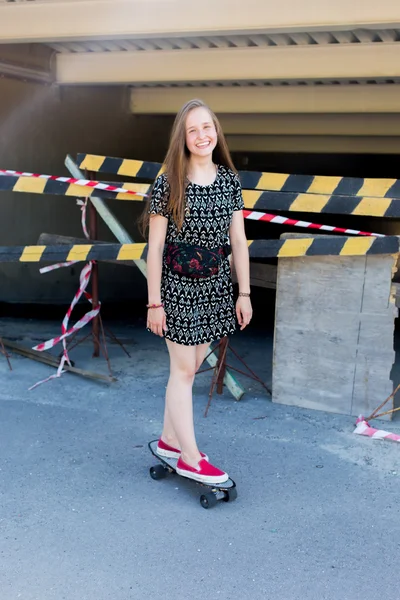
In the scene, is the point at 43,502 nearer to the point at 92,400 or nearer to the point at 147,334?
the point at 92,400

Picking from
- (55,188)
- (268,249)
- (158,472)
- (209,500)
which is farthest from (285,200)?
(209,500)

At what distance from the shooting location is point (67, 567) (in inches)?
122

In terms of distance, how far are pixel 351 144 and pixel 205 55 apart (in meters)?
3.77

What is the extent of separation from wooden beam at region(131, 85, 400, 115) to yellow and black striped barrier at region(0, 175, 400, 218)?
118 inches

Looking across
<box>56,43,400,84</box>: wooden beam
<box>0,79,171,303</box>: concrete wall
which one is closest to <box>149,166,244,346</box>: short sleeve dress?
<box>56,43,400,84</box>: wooden beam

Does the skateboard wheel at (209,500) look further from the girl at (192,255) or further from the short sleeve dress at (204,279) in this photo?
the short sleeve dress at (204,279)

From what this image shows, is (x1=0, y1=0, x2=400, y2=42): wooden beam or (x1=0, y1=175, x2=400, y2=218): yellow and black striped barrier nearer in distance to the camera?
(x1=0, y1=175, x2=400, y2=218): yellow and black striped barrier

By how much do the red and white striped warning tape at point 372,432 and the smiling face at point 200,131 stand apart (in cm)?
222

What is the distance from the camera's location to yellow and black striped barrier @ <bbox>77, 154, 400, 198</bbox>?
15.6 ft

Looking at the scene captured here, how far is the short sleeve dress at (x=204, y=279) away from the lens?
11.6 ft

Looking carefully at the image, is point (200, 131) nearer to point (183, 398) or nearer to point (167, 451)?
point (183, 398)

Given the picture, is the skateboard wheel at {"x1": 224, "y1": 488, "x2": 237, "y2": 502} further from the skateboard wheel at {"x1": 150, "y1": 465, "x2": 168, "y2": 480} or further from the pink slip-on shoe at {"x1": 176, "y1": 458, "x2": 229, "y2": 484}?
the skateboard wheel at {"x1": 150, "y1": 465, "x2": 168, "y2": 480}

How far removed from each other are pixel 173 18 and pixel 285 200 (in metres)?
1.72

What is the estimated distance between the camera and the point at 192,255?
3570mm
